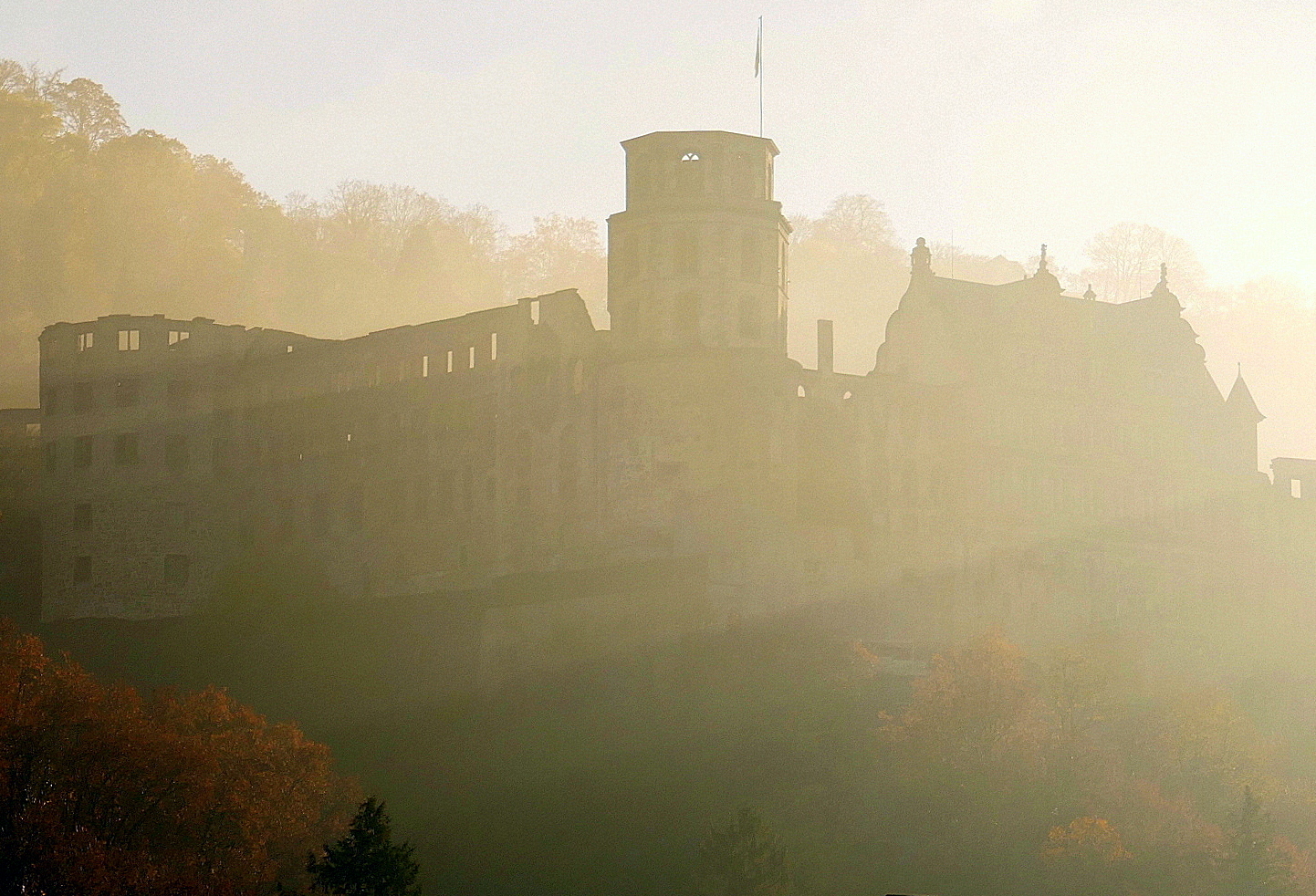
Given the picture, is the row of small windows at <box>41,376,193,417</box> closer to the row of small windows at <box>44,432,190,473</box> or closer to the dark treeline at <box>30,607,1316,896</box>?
the row of small windows at <box>44,432,190,473</box>

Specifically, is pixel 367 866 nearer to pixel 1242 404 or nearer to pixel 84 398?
pixel 84 398

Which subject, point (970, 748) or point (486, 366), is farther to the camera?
point (486, 366)

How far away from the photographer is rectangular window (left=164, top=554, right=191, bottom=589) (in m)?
62.5

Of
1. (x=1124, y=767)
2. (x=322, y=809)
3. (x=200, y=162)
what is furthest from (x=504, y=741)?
(x=200, y=162)

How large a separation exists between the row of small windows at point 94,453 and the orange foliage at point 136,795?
1421 centimetres

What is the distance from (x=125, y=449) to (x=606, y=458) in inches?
681

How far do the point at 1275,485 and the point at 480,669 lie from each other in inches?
1644

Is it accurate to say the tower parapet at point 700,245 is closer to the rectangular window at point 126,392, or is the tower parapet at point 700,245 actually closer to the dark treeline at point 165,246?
the rectangular window at point 126,392

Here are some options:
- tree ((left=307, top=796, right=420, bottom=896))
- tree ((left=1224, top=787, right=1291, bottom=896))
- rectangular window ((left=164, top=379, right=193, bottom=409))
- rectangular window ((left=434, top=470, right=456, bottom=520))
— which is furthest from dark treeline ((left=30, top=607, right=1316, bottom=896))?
rectangular window ((left=164, top=379, right=193, bottom=409))

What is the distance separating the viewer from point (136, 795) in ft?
140

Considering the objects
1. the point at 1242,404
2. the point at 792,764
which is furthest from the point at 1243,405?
the point at 792,764

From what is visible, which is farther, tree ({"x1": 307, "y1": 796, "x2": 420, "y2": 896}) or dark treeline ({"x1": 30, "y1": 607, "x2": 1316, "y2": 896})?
dark treeline ({"x1": 30, "y1": 607, "x2": 1316, "y2": 896})

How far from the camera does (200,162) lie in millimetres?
93438

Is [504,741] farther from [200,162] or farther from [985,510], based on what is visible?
[200,162]
